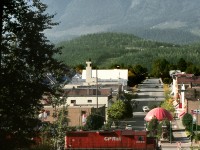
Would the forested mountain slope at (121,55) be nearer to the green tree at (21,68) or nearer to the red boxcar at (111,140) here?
the red boxcar at (111,140)

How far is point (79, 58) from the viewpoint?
161500 mm

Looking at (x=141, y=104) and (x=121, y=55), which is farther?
(x=121, y=55)

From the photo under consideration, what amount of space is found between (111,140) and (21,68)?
58.6 ft

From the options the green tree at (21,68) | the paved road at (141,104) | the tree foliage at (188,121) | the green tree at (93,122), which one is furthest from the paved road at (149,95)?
the green tree at (21,68)

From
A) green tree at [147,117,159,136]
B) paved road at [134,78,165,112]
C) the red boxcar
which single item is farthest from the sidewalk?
paved road at [134,78,165,112]

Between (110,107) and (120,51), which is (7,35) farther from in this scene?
(120,51)

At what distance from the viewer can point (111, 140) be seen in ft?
96.4

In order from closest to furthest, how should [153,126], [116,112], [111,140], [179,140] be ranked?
[111,140]
[179,140]
[153,126]
[116,112]

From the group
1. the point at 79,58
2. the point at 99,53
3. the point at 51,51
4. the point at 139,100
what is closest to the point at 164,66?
the point at 139,100

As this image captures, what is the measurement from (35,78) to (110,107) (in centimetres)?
3319

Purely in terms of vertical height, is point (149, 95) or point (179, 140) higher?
point (149, 95)

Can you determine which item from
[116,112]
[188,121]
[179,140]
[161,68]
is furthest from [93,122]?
[161,68]

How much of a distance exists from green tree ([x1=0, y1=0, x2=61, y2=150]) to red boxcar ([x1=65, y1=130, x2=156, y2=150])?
54.7 ft

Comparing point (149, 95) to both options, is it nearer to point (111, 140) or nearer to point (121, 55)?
point (111, 140)
